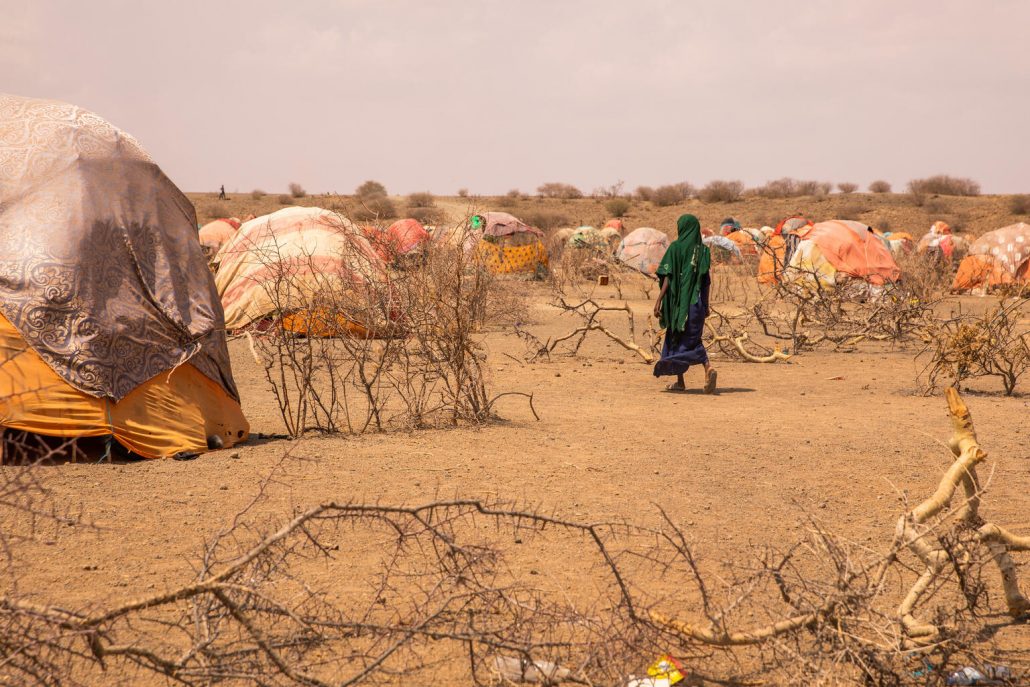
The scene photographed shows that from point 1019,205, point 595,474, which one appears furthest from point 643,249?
point 1019,205

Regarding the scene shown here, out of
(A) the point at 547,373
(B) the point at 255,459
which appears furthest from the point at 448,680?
(A) the point at 547,373

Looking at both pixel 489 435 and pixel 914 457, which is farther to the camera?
pixel 489 435

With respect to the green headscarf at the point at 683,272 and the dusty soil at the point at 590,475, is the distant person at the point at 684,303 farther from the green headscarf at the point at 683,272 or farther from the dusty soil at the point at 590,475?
the dusty soil at the point at 590,475

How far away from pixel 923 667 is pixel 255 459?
168 inches

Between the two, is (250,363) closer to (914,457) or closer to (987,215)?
(914,457)

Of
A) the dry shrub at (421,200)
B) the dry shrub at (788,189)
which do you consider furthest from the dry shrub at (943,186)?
the dry shrub at (421,200)

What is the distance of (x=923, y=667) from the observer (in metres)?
3.25

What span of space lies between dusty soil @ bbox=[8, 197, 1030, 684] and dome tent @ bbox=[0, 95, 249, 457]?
33 cm

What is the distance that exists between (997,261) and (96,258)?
1931cm

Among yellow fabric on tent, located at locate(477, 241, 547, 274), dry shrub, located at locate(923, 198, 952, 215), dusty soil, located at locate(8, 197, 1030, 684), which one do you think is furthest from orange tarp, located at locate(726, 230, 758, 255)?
dry shrub, located at locate(923, 198, 952, 215)

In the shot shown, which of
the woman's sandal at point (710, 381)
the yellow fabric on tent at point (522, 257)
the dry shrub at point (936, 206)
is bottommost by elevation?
the woman's sandal at point (710, 381)

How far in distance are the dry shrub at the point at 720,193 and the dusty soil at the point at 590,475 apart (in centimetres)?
4740

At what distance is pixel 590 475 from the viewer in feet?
19.8

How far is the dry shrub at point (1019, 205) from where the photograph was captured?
43062mm
